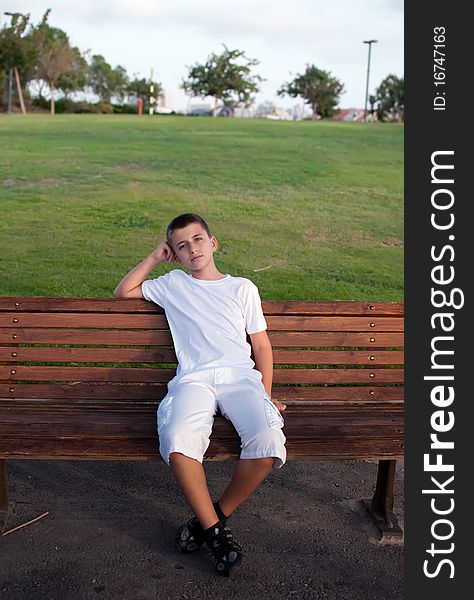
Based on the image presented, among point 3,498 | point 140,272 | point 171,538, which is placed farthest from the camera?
point 140,272

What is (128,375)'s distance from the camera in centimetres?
419

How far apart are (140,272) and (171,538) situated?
130 cm

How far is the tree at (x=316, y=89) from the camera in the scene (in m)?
52.8

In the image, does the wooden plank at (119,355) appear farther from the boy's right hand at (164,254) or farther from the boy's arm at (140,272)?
the boy's right hand at (164,254)

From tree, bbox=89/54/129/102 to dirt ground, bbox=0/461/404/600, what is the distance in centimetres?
5959

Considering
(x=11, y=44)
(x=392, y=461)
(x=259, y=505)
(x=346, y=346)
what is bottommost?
(x=259, y=505)

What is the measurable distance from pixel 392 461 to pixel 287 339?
2.65 feet

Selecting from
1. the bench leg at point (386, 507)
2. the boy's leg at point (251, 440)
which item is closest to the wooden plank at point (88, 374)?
the boy's leg at point (251, 440)

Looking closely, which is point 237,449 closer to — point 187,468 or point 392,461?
point 187,468

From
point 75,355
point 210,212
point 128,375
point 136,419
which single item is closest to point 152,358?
point 128,375

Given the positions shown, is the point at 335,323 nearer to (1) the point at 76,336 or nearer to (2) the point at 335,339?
(2) the point at 335,339

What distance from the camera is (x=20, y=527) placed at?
3.81m

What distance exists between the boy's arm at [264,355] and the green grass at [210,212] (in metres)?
3.06

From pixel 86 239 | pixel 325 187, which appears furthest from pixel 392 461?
pixel 325 187
